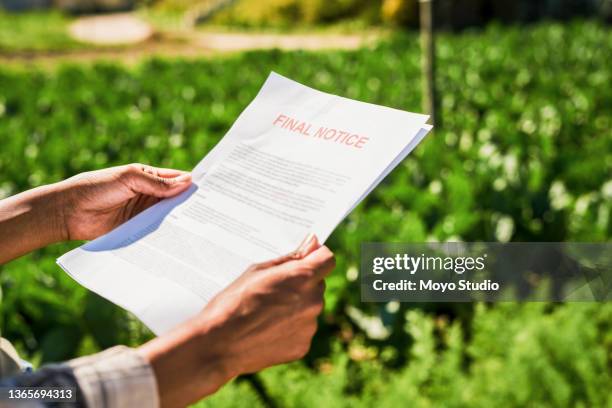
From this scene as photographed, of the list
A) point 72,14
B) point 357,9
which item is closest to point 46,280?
point 357,9

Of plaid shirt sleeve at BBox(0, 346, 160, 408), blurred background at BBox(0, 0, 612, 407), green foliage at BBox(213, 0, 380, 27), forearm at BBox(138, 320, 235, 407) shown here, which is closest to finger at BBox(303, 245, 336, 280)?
forearm at BBox(138, 320, 235, 407)

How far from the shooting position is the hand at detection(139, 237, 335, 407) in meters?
1.02

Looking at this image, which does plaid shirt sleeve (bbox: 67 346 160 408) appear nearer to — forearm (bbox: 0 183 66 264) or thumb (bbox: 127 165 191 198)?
forearm (bbox: 0 183 66 264)

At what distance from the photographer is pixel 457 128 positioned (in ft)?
18.5

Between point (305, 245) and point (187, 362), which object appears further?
point (305, 245)

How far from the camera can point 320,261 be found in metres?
1.16

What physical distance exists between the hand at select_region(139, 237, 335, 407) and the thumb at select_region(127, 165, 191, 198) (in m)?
0.42

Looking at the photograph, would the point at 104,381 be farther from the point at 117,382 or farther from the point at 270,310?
the point at 270,310

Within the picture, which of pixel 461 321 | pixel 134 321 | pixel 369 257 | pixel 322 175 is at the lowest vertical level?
pixel 461 321

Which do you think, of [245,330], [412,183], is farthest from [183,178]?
[412,183]

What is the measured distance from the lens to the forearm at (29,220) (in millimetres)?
1391

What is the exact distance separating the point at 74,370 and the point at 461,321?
2.80 metres

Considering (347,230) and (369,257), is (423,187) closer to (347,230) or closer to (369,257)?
(347,230)

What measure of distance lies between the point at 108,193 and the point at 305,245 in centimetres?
51
